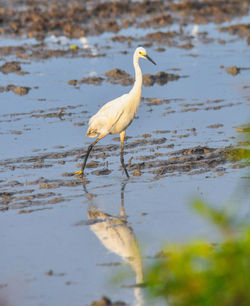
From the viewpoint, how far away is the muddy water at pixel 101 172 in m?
6.14

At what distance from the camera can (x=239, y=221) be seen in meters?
1.88

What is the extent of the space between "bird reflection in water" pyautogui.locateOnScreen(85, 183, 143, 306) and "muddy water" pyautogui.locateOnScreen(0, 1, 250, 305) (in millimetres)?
13

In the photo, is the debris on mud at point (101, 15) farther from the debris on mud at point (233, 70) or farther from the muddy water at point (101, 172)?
the debris on mud at point (233, 70)

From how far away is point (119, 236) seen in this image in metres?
A: 7.05

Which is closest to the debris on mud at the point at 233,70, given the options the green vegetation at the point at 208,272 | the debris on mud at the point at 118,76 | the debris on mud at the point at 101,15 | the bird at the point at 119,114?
the debris on mud at the point at 118,76

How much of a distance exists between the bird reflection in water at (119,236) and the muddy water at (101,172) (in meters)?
0.01

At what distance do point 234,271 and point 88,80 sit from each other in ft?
51.6

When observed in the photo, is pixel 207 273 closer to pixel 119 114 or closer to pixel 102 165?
pixel 119 114

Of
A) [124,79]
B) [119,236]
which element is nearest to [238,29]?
[124,79]

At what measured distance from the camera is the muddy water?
6.14m

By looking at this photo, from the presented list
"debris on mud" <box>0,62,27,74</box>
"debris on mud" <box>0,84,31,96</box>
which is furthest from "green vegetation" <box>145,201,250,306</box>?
"debris on mud" <box>0,62,27,74</box>

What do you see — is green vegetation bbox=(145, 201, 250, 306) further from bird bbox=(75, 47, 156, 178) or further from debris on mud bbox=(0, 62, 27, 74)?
debris on mud bbox=(0, 62, 27, 74)

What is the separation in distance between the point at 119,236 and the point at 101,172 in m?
3.01

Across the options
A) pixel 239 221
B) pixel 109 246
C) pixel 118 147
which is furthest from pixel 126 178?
pixel 239 221
